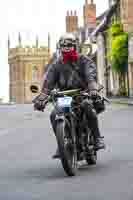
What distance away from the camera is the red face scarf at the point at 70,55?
28.0ft

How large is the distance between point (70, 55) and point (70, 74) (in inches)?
9.9

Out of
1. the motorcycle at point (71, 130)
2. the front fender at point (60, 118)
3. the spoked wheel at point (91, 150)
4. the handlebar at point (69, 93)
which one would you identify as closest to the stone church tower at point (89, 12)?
the spoked wheel at point (91, 150)

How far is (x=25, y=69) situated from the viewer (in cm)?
18512

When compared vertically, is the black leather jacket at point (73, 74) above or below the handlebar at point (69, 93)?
above

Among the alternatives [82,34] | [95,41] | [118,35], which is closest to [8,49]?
[82,34]

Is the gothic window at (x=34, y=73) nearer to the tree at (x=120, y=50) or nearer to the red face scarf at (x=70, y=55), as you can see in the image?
the tree at (x=120, y=50)

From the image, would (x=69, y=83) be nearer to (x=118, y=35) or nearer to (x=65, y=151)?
(x=65, y=151)

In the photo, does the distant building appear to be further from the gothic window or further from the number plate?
the number plate

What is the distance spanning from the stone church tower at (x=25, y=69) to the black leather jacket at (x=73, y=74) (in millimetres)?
172498

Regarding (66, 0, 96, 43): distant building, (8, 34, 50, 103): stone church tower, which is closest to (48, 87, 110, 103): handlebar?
(66, 0, 96, 43): distant building

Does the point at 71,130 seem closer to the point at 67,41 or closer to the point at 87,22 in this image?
the point at 67,41

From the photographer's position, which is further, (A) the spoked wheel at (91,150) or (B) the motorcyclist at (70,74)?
(A) the spoked wheel at (91,150)

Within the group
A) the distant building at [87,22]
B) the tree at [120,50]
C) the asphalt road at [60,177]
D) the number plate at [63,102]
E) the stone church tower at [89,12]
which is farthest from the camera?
the stone church tower at [89,12]

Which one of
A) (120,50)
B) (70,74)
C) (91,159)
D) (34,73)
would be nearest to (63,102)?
(70,74)
